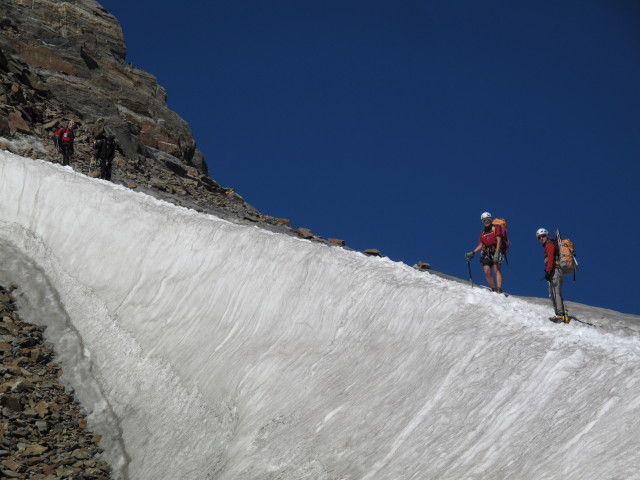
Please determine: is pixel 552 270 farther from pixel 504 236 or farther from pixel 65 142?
pixel 65 142

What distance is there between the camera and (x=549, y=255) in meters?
15.3

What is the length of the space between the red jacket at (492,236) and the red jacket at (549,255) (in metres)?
1.67

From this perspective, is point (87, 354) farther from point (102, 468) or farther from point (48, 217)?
point (48, 217)

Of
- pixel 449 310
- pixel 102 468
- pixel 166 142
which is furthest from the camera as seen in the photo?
pixel 166 142

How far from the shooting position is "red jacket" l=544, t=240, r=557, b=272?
1527 cm

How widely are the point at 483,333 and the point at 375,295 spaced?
2.93 meters

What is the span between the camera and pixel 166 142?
5550 cm

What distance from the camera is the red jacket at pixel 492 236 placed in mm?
17031

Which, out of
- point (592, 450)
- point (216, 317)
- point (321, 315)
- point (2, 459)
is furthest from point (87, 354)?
point (592, 450)

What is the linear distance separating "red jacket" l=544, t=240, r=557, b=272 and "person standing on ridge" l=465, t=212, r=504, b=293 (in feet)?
5.15

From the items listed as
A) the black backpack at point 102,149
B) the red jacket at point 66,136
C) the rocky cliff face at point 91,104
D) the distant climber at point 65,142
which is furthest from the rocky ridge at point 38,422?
the rocky cliff face at point 91,104

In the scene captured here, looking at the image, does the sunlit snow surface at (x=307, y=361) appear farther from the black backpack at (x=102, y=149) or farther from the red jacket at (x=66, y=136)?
the red jacket at (x=66, y=136)

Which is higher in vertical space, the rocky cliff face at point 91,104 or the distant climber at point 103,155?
the rocky cliff face at point 91,104

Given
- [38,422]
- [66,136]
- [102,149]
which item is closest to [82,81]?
[66,136]
